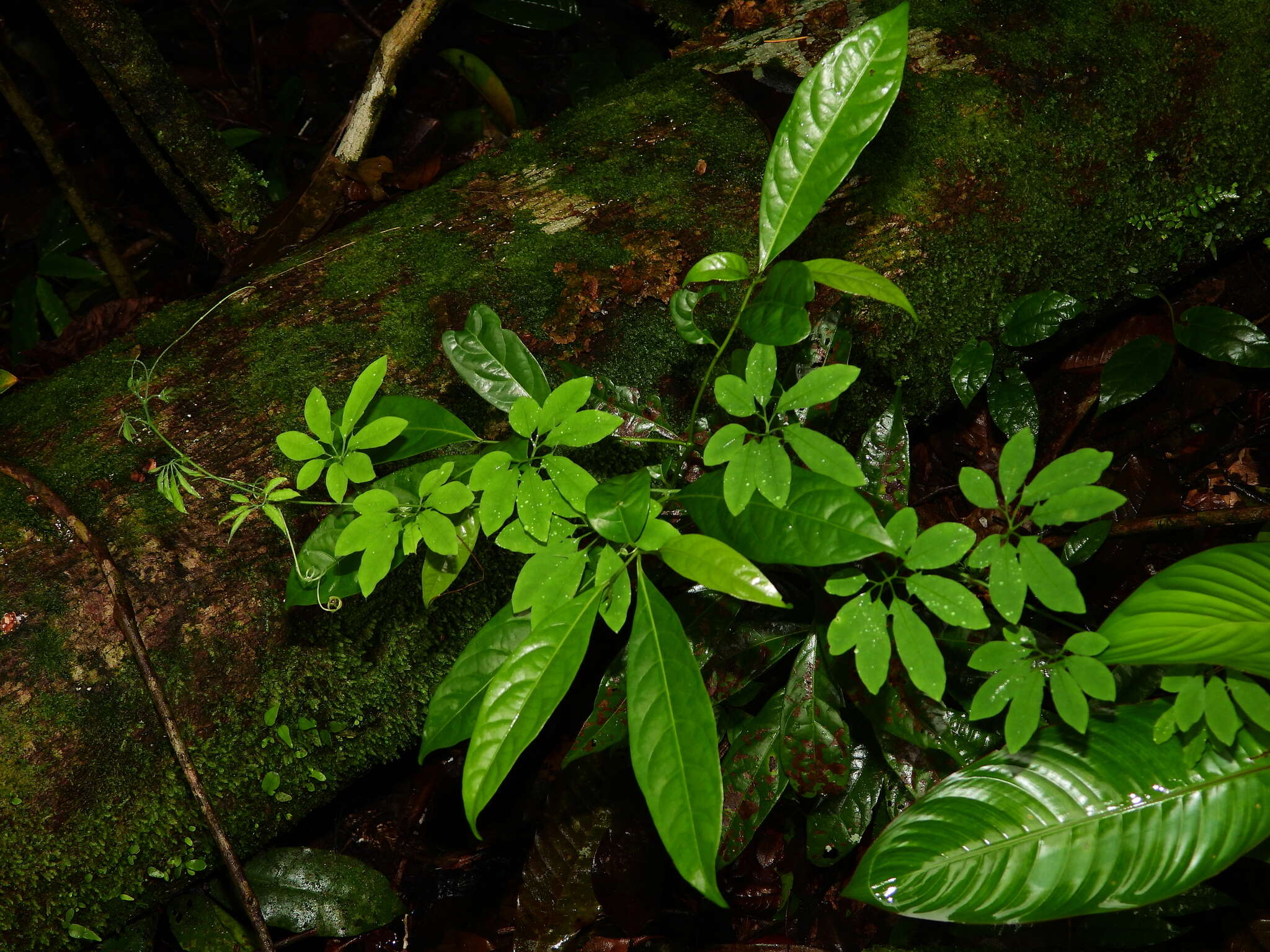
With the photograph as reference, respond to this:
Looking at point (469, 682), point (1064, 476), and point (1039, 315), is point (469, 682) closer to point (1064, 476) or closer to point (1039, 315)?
point (1064, 476)

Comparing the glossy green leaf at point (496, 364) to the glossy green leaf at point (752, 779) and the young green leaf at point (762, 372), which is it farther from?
the glossy green leaf at point (752, 779)

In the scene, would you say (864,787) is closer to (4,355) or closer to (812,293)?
(812,293)

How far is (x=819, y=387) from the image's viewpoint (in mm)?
1372

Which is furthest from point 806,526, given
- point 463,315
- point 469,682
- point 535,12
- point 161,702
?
point 535,12

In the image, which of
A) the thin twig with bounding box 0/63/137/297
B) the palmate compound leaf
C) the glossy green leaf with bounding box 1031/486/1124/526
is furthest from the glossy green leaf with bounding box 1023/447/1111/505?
the thin twig with bounding box 0/63/137/297

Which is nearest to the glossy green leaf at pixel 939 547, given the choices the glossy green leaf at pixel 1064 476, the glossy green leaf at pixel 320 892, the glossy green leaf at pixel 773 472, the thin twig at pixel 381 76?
the glossy green leaf at pixel 1064 476

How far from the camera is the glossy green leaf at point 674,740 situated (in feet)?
4.01

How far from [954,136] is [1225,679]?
140cm

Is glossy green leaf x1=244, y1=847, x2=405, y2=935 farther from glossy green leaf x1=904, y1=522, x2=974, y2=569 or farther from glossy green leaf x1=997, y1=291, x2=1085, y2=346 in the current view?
glossy green leaf x1=997, y1=291, x2=1085, y2=346

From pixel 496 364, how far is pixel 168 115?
2.18 metres

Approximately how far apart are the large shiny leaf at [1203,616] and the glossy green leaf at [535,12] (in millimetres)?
3163

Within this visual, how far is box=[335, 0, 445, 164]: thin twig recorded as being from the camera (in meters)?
2.71

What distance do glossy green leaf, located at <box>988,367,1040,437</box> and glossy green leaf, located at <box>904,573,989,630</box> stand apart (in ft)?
3.46

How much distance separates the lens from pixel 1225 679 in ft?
4.72
